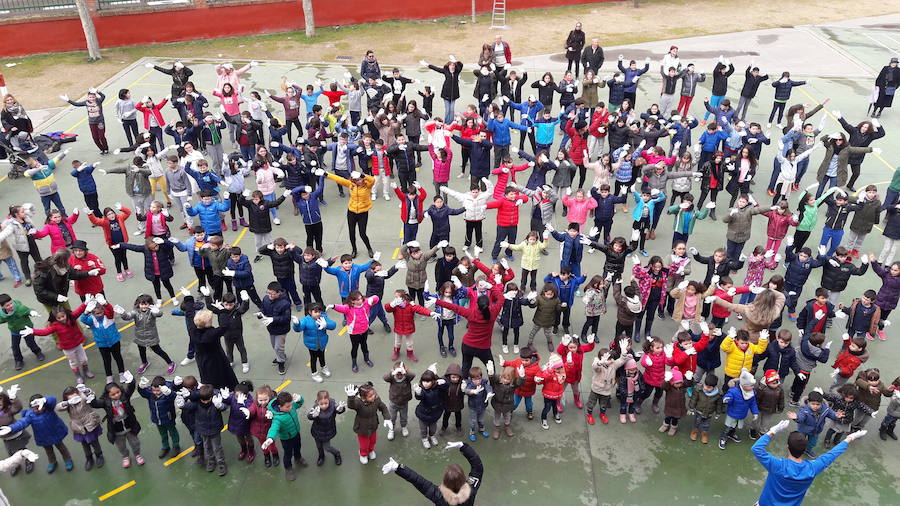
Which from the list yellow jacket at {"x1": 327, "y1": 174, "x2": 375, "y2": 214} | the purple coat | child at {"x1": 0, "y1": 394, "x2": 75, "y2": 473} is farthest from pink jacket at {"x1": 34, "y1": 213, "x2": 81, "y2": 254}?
the purple coat

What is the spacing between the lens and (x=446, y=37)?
26859mm

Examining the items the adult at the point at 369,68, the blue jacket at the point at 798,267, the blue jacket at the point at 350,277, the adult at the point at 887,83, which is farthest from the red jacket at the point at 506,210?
the adult at the point at 887,83

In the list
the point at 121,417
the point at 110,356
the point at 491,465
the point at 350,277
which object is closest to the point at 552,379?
the point at 491,465

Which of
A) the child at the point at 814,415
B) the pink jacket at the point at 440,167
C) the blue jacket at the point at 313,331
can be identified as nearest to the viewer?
the child at the point at 814,415

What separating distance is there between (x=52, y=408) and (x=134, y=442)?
1082 millimetres

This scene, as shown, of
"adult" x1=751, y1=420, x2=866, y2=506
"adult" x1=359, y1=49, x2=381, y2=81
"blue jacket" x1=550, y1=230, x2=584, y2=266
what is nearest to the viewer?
"adult" x1=751, y1=420, x2=866, y2=506

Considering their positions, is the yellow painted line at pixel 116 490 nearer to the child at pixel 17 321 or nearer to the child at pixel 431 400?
the child at pixel 17 321

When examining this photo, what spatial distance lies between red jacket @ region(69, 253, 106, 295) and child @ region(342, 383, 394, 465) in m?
5.35

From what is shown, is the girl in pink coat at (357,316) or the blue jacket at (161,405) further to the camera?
the girl in pink coat at (357,316)

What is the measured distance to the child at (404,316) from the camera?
10.2m

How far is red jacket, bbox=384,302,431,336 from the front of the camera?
10273 mm

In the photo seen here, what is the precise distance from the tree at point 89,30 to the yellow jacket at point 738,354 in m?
24.1

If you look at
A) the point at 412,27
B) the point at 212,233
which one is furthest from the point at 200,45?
the point at 212,233

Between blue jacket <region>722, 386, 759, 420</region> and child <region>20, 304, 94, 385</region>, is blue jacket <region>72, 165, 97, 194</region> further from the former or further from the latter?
blue jacket <region>722, 386, 759, 420</region>
